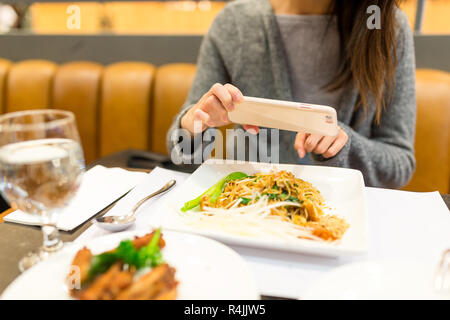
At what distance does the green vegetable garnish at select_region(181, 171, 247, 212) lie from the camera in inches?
33.3

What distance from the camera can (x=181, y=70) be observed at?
7.15 feet

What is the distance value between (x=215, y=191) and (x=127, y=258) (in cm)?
41

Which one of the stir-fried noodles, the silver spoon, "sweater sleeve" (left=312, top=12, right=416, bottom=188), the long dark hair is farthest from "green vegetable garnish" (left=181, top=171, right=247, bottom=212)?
the long dark hair

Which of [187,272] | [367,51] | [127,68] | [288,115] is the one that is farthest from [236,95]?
[127,68]

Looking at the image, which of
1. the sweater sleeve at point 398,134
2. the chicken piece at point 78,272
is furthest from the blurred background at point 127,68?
the chicken piece at point 78,272

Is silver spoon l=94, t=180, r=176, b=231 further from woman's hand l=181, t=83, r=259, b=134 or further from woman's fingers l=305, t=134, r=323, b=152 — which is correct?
woman's fingers l=305, t=134, r=323, b=152

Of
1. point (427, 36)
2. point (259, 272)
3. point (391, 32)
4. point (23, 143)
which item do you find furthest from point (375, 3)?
point (23, 143)

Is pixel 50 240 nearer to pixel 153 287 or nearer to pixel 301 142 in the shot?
pixel 153 287

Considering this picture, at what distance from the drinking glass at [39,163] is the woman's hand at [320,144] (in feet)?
1.98

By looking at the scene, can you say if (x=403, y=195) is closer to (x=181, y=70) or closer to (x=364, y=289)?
(x=364, y=289)

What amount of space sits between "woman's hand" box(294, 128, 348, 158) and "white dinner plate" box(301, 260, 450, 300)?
48 cm

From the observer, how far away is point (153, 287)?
50cm
